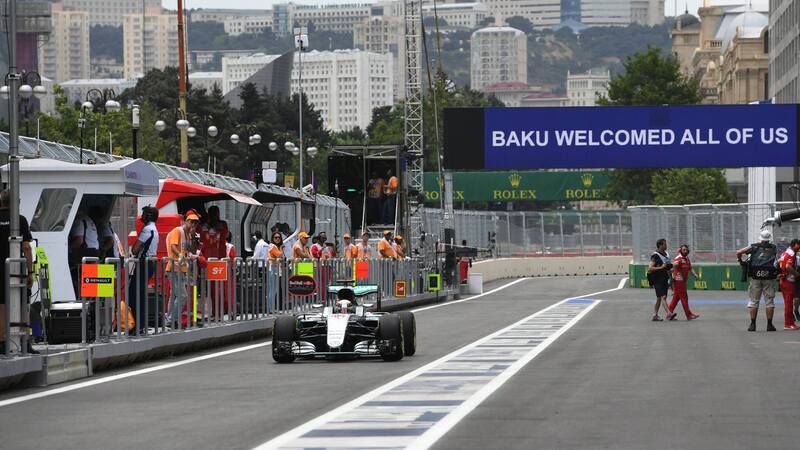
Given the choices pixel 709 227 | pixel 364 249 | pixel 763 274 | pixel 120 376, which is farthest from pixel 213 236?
pixel 709 227

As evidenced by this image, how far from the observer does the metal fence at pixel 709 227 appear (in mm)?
56844

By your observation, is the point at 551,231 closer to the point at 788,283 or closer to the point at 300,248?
the point at 300,248

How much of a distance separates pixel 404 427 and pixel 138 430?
2001 mm

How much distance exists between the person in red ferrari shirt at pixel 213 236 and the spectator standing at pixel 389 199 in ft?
67.9

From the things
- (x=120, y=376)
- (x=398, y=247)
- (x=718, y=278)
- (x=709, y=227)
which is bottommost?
(x=120, y=376)

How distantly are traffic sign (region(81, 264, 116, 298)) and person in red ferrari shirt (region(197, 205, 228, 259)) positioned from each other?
265 inches

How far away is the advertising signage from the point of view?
51312mm

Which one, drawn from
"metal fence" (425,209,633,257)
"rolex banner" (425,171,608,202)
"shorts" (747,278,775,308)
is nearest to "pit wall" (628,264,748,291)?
"metal fence" (425,209,633,257)

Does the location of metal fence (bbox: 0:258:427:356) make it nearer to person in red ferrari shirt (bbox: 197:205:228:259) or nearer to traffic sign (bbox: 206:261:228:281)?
traffic sign (bbox: 206:261:228:281)

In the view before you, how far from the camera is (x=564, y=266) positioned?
8062 centimetres

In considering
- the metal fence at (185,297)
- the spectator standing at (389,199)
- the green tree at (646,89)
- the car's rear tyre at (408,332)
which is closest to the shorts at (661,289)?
the metal fence at (185,297)

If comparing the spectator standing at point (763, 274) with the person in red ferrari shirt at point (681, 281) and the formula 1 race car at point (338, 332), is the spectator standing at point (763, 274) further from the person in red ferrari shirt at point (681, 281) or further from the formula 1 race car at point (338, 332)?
the formula 1 race car at point (338, 332)

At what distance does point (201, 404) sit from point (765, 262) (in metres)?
15.7

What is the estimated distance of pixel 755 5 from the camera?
176750 millimetres
